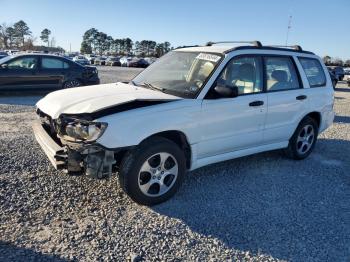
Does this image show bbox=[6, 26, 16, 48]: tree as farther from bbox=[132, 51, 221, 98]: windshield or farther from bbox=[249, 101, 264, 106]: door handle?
bbox=[249, 101, 264, 106]: door handle

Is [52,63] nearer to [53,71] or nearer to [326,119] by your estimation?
[53,71]

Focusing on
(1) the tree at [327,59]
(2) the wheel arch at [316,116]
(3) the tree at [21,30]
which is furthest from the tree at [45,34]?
(2) the wheel arch at [316,116]

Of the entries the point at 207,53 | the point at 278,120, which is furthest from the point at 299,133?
the point at 207,53

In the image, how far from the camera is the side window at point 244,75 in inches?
187

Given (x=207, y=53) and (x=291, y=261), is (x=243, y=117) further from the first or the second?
(x=291, y=261)

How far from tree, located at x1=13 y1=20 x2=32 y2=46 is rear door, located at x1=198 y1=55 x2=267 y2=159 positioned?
114m

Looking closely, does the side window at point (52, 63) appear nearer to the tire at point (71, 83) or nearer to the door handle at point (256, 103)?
the tire at point (71, 83)

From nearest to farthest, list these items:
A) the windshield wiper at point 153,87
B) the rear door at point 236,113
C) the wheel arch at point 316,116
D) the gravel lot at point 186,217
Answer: the gravel lot at point 186,217
the rear door at point 236,113
the windshield wiper at point 153,87
the wheel arch at point 316,116

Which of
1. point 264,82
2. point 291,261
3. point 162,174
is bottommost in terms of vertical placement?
point 291,261

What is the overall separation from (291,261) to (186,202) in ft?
4.61

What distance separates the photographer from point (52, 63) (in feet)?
40.9

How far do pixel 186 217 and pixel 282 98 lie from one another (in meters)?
2.55

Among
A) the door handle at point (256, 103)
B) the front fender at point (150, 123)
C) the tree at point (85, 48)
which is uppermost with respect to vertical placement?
the tree at point (85, 48)

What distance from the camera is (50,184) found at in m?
4.46
